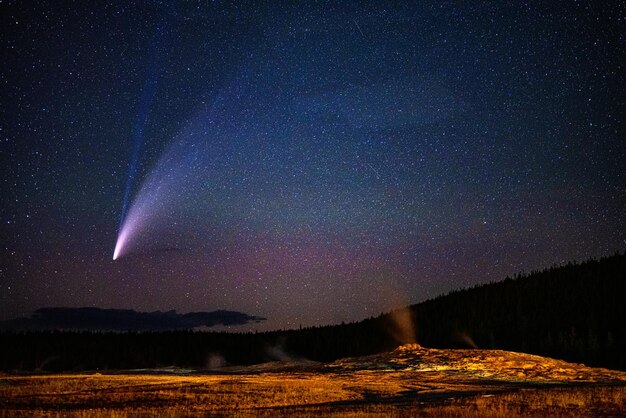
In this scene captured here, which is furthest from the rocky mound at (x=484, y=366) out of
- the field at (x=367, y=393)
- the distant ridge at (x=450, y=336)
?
the distant ridge at (x=450, y=336)

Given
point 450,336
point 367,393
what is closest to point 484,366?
point 367,393

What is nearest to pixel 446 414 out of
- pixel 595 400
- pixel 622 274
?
pixel 595 400

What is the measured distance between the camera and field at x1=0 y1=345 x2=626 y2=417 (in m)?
26.6

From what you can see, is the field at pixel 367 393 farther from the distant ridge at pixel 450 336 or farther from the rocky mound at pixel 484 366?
the distant ridge at pixel 450 336

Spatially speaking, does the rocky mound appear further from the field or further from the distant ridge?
the distant ridge

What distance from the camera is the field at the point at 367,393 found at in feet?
87.2

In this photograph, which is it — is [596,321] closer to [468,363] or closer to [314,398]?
[468,363]

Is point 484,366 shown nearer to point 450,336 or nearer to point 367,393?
point 367,393

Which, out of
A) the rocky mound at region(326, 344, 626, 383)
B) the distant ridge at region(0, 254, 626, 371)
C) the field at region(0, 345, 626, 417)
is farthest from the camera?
the distant ridge at region(0, 254, 626, 371)

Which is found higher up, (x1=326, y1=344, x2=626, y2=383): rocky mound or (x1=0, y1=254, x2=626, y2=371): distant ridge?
(x1=0, y1=254, x2=626, y2=371): distant ridge

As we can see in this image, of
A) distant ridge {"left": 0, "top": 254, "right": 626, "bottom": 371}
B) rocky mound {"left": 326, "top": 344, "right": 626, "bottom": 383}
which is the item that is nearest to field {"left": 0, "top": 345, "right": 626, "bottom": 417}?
rocky mound {"left": 326, "top": 344, "right": 626, "bottom": 383}

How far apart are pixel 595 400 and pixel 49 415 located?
73.4 feet

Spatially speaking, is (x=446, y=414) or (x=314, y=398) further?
(x=314, y=398)

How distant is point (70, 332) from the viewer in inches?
4887
